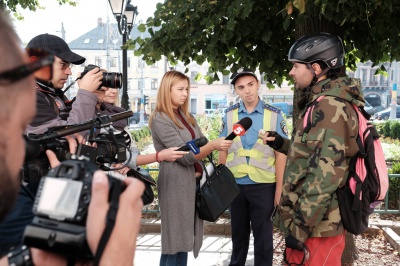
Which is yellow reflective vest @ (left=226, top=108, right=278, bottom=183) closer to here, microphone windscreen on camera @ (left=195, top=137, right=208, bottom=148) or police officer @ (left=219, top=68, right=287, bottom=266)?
police officer @ (left=219, top=68, right=287, bottom=266)

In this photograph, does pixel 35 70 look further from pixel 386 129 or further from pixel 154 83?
pixel 154 83

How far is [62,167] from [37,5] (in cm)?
1297

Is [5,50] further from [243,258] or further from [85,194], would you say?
[243,258]

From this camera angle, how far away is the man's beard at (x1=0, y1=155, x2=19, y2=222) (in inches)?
39.1

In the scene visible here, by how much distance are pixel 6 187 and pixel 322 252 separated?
254 cm

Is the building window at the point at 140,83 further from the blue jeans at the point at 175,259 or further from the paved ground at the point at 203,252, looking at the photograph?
the blue jeans at the point at 175,259

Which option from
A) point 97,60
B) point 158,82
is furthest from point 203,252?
point 97,60

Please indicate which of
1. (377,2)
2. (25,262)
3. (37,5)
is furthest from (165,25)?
(37,5)

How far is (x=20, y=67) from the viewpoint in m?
1.04

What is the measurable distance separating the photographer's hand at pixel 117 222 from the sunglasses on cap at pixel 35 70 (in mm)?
271

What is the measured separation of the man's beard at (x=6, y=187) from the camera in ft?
3.26

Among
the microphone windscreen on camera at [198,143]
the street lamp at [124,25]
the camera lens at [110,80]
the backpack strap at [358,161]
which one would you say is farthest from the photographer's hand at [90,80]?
the street lamp at [124,25]

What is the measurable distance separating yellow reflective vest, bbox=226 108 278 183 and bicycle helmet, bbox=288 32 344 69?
150 cm

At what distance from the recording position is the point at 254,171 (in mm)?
4922
